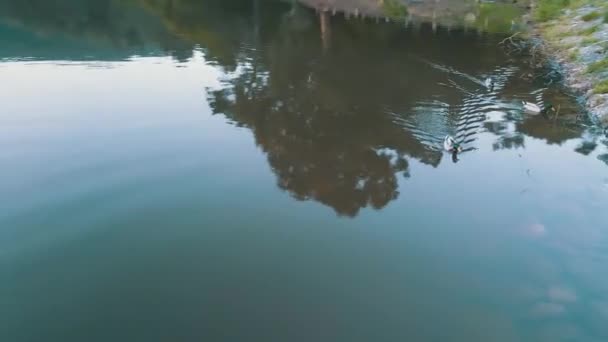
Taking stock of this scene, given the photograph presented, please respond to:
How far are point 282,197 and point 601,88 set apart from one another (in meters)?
15.4

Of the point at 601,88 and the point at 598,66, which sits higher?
the point at 598,66

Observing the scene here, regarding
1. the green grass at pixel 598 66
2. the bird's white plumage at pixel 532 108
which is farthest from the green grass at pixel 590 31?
the bird's white plumage at pixel 532 108

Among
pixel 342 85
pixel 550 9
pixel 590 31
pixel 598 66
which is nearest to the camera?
pixel 598 66

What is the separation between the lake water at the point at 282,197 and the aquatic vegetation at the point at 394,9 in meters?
11.5

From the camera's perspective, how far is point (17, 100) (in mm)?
22656

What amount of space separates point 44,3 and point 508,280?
59248mm

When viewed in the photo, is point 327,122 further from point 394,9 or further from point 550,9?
point 550,9

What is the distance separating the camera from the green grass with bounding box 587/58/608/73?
23222 mm

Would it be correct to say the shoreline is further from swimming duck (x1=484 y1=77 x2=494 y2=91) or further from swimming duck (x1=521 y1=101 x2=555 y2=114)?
swimming duck (x1=484 y1=77 x2=494 y2=91)

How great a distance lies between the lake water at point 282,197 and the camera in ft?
36.7

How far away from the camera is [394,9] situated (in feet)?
132

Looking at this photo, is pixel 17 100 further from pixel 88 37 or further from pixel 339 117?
pixel 88 37

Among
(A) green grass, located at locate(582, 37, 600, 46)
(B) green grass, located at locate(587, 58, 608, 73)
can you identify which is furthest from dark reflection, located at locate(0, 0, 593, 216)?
(A) green grass, located at locate(582, 37, 600, 46)

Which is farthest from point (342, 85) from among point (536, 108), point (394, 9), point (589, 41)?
point (394, 9)
